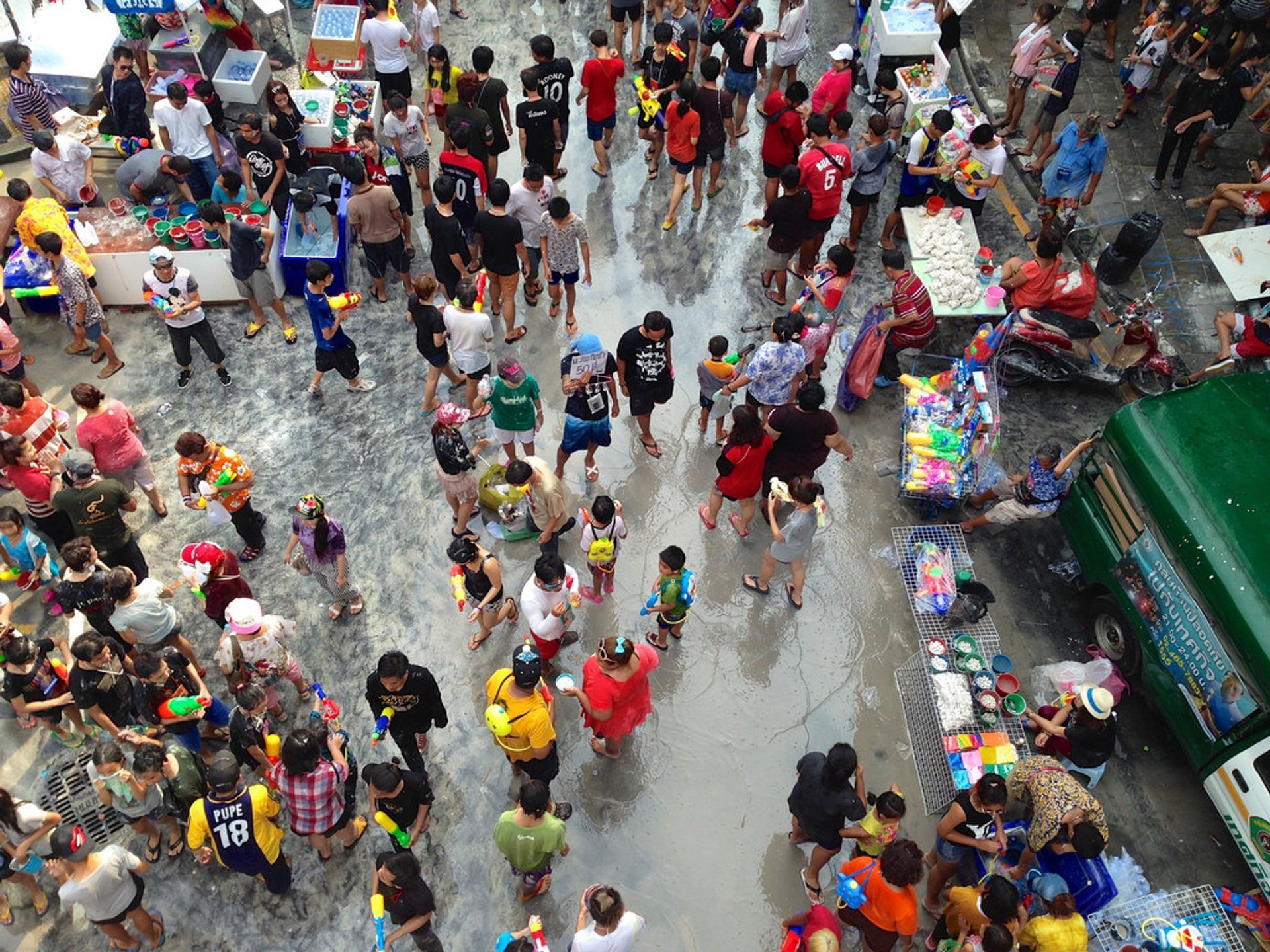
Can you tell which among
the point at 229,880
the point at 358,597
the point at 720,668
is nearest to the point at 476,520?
the point at 358,597

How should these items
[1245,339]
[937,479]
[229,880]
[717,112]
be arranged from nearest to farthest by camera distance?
[229,880] → [937,479] → [1245,339] → [717,112]

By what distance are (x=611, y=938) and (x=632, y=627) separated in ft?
9.64

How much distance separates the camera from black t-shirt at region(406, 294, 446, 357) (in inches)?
344

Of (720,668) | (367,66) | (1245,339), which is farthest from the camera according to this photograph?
(367,66)

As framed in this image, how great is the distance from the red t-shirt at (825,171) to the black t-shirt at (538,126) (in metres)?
2.71

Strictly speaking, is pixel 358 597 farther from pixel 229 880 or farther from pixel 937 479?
pixel 937 479

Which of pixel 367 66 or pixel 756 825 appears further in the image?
pixel 367 66

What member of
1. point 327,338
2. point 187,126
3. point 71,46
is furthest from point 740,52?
point 71,46

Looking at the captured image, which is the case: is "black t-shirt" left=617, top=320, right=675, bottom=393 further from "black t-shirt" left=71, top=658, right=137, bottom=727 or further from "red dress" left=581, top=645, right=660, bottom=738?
"black t-shirt" left=71, top=658, right=137, bottom=727

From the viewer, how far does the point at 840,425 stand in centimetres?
970

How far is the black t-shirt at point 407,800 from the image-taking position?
6.20 metres

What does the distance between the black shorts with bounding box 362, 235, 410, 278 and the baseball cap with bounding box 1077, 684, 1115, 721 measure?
7572mm

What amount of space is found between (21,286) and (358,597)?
514cm

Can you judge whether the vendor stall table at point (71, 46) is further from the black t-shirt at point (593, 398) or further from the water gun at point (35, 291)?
the black t-shirt at point (593, 398)
